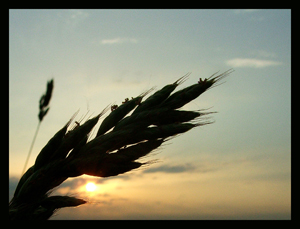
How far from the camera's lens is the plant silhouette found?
2.88 meters

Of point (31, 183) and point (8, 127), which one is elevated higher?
point (8, 127)

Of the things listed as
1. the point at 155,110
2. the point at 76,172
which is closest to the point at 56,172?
the point at 76,172

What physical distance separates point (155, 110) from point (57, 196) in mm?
1204

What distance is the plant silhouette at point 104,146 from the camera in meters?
2.88

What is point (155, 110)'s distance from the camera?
301 centimetres

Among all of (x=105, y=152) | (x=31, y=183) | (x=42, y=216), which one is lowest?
(x=42, y=216)

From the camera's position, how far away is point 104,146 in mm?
2900

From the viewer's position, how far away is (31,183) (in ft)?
9.53

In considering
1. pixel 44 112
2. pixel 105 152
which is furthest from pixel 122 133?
pixel 44 112

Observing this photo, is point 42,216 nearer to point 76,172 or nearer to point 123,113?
point 76,172

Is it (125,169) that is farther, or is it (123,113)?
(123,113)

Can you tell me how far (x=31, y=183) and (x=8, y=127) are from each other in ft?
1.99
